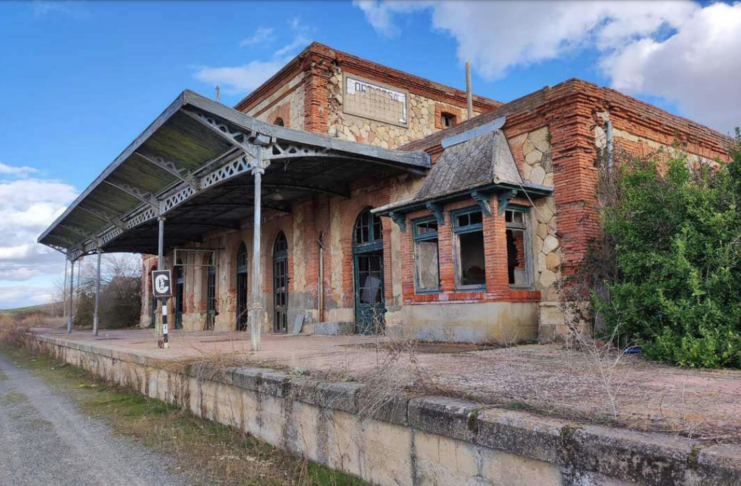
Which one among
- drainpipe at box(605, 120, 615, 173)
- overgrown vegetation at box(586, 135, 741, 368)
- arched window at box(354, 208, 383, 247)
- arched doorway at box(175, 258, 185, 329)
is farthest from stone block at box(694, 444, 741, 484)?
arched doorway at box(175, 258, 185, 329)

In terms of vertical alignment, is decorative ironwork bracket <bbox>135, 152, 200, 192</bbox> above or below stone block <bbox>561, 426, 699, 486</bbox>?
above

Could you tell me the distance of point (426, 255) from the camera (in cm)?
1084

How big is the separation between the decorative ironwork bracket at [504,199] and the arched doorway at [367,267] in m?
4.23

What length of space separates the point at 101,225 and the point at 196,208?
5.29m

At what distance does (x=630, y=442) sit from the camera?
2598 mm

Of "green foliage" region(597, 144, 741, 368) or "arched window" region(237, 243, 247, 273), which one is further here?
"arched window" region(237, 243, 247, 273)

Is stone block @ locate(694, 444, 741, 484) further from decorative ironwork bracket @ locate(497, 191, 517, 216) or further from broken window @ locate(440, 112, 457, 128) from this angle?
broken window @ locate(440, 112, 457, 128)

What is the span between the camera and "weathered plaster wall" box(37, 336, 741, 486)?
2504mm

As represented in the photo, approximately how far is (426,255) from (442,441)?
739 cm

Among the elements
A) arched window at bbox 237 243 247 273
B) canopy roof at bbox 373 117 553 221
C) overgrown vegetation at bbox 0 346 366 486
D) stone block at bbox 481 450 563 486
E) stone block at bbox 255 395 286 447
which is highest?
canopy roof at bbox 373 117 553 221

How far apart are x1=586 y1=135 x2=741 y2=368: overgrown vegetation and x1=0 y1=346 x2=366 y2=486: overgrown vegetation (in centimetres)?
384

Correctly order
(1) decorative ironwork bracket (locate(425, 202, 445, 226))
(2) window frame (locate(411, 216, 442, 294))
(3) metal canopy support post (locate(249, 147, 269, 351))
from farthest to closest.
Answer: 1. (2) window frame (locate(411, 216, 442, 294))
2. (1) decorative ironwork bracket (locate(425, 202, 445, 226))
3. (3) metal canopy support post (locate(249, 147, 269, 351))

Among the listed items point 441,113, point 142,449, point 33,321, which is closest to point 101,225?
point 441,113

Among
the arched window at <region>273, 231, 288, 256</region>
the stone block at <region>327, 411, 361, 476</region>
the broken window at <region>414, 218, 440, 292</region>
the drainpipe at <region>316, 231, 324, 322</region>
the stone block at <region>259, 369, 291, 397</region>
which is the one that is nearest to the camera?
the stone block at <region>327, 411, 361, 476</region>
